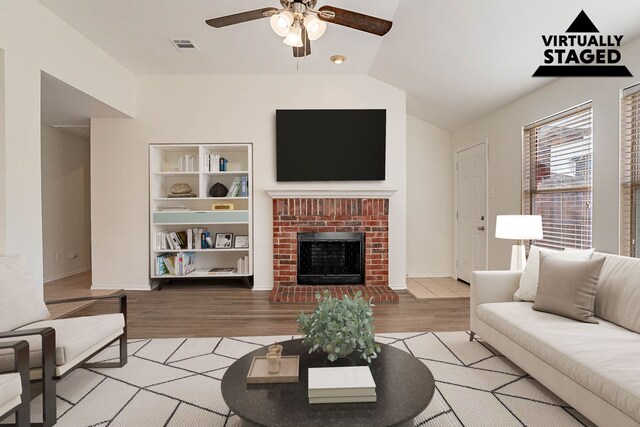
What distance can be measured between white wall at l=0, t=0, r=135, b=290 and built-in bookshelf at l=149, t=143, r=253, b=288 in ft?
5.58

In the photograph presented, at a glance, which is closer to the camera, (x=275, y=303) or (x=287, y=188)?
(x=275, y=303)

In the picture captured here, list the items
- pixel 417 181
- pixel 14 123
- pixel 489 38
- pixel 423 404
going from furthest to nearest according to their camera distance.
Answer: pixel 417 181
pixel 489 38
pixel 14 123
pixel 423 404

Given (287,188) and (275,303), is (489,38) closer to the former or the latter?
(287,188)

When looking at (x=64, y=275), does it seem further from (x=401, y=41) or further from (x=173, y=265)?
(x=401, y=41)

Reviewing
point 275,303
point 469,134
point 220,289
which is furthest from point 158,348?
point 469,134

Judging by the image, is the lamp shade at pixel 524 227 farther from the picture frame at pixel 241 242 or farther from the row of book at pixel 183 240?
the row of book at pixel 183 240

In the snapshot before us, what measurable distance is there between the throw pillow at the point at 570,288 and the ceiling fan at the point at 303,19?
2.03 meters

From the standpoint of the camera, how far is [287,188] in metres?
4.81

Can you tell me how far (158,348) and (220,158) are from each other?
280 cm

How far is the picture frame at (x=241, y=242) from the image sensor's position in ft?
16.2

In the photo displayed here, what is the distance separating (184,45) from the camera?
3.96 metres

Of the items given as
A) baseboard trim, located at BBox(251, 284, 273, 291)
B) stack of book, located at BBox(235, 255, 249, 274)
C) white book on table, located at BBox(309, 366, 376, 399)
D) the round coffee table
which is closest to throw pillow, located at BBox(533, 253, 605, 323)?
the round coffee table

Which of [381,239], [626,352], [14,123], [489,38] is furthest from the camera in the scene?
[381,239]

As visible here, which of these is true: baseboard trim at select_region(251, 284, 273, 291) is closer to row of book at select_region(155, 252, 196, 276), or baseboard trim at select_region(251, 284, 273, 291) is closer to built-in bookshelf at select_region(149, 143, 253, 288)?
built-in bookshelf at select_region(149, 143, 253, 288)
